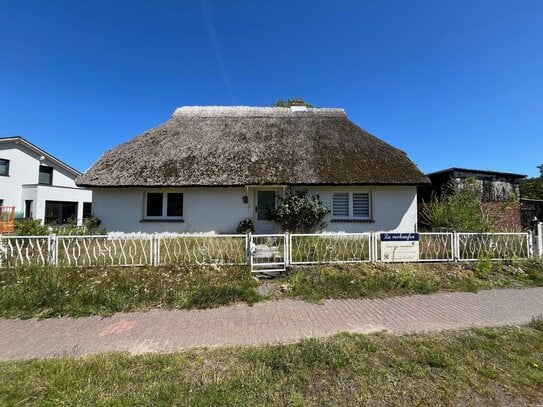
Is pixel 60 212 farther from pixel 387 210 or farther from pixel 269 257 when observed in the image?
pixel 387 210

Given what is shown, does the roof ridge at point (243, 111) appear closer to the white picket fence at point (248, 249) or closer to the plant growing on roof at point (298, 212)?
the plant growing on roof at point (298, 212)

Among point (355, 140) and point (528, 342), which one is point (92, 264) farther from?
point (355, 140)

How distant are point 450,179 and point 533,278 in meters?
7.80

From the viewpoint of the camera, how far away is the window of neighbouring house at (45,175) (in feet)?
87.1

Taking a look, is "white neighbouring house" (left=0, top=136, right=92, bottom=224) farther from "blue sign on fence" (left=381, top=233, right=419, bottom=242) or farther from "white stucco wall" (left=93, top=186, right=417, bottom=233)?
"blue sign on fence" (left=381, top=233, right=419, bottom=242)

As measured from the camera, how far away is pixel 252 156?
13148 mm

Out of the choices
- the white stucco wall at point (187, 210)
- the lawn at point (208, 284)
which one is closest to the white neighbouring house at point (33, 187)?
the white stucco wall at point (187, 210)

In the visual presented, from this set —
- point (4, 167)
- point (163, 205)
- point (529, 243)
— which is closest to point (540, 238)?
point (529, 243)

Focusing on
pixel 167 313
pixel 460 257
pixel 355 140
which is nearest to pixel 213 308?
pixel 167 313

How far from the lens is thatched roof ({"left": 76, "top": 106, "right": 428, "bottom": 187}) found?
12.2 metres

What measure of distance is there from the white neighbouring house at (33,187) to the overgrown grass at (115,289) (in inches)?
823

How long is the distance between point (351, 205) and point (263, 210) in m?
4.10

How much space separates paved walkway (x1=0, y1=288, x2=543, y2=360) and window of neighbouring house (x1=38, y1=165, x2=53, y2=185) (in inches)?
1090

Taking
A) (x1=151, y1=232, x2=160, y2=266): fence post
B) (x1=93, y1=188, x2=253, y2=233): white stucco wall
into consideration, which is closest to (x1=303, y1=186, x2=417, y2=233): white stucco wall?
(x1=93, y1=188, x2=253, y2=233): white stucco wall
